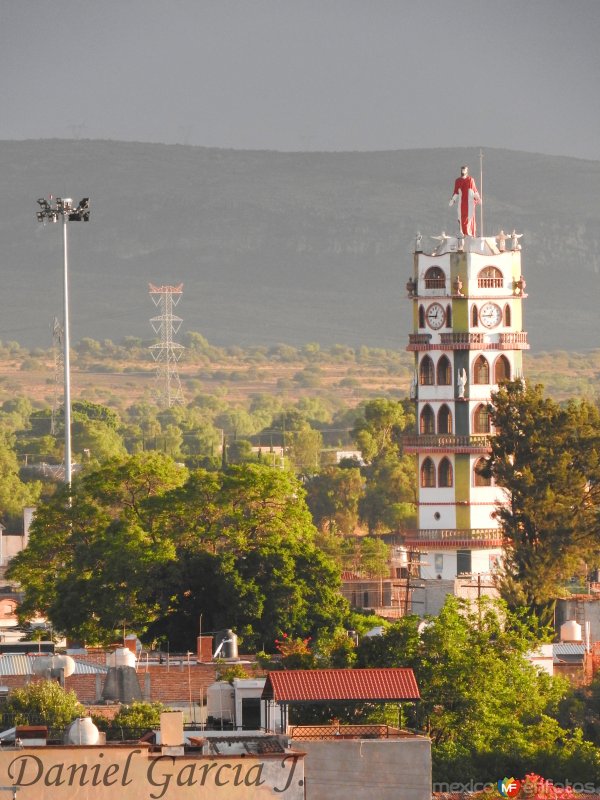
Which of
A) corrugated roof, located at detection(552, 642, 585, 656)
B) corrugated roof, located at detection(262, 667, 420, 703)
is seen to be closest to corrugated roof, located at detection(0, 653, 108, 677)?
corrugated roof, located at detection(262, 667, 420, 703)

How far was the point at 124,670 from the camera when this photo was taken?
2562 inches

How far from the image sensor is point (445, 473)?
106 metres

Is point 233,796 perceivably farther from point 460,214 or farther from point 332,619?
point 460,214

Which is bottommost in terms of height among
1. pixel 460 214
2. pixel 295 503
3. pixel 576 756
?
pixel 576 756

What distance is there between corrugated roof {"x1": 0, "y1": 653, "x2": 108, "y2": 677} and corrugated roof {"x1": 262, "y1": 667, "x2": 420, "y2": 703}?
13566 mm

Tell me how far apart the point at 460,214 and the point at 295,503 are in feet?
71.4

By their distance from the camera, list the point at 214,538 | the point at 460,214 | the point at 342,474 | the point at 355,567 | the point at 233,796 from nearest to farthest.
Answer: the point at 233,796, the point at 214,538, the point at 460,214, the point at 355,567, the point at 342,474

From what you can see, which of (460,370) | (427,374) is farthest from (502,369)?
(427,374)

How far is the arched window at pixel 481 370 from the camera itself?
105 meters

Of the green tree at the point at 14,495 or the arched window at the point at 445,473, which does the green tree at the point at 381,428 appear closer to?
the green tree at the point at 14,495

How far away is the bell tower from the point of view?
342 feet

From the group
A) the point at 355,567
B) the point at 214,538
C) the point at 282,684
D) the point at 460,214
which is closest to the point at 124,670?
the point at 282,684

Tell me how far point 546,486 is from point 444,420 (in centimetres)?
878

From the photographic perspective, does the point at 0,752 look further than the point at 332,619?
No
